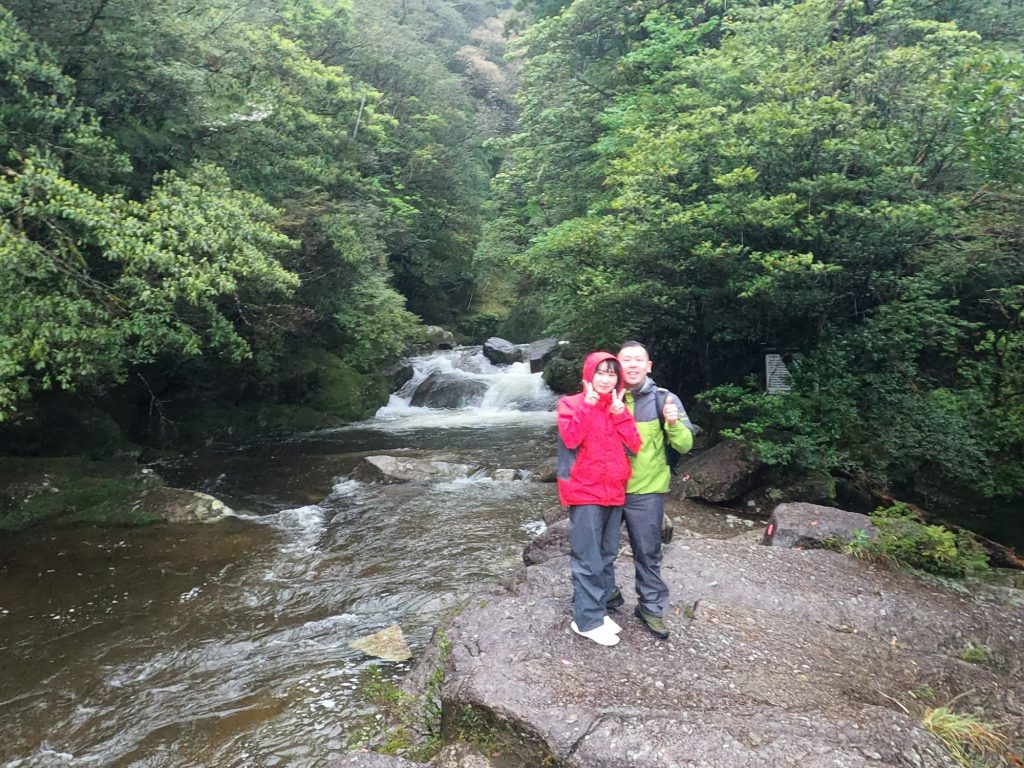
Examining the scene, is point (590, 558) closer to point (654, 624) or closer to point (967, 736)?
point (654, 624)

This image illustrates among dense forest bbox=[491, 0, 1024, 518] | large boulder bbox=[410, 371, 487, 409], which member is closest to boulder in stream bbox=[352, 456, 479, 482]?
dense forest bbox=[491, 0, 1024, 518]

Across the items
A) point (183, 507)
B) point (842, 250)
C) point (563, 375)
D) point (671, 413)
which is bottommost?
point (183, 507)

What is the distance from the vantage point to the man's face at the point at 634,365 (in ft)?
12.2

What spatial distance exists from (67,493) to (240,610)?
13.9ft

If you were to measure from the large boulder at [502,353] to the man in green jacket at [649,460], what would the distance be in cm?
1679

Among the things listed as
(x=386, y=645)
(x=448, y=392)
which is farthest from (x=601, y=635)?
(x=448, y=392)

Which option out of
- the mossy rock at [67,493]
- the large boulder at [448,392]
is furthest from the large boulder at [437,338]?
the mossy rock at [67,493]

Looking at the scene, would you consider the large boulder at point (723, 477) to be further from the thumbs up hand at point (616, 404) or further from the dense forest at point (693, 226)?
the thumbs up hand at point (616, 404)

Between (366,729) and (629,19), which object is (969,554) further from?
(629,19)

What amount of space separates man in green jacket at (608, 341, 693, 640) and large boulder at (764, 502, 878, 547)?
258 centimetres

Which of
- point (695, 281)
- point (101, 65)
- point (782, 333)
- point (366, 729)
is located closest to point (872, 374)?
point (782, 333)

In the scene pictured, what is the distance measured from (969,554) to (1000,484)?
2397mm

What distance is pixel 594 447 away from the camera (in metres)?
3.66

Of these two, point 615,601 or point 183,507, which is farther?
point 183,507
